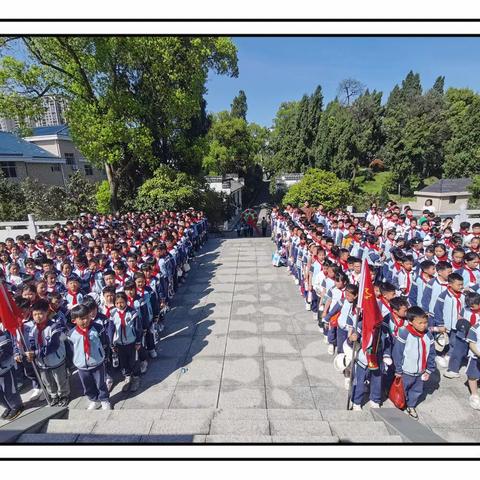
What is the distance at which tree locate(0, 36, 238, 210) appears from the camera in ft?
48.0

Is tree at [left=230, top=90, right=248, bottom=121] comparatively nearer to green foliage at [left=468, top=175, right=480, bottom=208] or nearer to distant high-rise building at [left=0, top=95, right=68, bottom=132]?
distant high-rise building at [left=0, top=95, right=68, bottom=132]

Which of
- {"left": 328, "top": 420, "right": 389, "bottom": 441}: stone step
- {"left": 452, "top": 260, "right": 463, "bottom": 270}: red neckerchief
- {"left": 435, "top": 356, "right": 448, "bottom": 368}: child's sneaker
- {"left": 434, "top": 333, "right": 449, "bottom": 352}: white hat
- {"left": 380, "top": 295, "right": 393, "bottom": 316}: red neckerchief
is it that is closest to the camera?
{"left": 328, "top": 420, "right": 389, "bottom": 441}: stone step

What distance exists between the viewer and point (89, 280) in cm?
662

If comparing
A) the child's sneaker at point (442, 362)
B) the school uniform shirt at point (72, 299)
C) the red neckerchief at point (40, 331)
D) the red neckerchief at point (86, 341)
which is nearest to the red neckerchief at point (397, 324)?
the child's sneaker at point (442, 362)

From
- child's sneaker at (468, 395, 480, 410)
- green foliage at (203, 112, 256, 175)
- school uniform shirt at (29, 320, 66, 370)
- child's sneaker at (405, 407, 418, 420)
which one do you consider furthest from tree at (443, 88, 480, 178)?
school uniform shirt at (29, 320, 66, 370)

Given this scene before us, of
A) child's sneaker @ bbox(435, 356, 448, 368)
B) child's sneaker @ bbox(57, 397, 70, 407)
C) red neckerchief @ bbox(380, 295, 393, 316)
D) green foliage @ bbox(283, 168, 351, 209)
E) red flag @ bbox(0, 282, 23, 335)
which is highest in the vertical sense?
green foliage @ bbox(283, 168, 351, 209)

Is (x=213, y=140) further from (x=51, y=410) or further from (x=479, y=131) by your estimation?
(x=51, y=410)

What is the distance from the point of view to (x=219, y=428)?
Result: 11.5 feet

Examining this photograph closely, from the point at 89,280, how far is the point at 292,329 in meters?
4.52

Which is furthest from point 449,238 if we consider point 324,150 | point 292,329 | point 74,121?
point 324,150

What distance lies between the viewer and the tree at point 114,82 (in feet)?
48.0

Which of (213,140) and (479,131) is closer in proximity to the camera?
(479,131)

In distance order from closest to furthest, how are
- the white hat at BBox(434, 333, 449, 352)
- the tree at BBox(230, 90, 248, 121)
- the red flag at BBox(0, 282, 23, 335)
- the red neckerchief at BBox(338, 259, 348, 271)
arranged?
the red flag at BBox(0, 282, 23, 335) → the white hat at BBox(434, 333, 449, 352) → the red neckerchief at BBox(338, 259, 348, 271) → the tree at BBox(230, 90, 248, 121)

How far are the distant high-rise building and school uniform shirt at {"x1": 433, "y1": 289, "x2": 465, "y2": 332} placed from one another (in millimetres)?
18195
